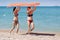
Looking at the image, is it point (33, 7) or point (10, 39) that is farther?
point (33, 7)

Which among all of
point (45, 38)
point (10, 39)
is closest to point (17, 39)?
point (10, 39)

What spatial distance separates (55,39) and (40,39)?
0.78 m

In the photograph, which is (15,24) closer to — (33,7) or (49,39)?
(33,7)

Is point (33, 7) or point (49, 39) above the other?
point (33, 7)

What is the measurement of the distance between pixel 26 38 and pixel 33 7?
6.60 feet

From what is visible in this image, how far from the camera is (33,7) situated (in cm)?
1533

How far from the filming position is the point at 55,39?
1412 centimetres

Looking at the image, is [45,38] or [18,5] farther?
[18,5]

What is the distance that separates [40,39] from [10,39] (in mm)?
1510

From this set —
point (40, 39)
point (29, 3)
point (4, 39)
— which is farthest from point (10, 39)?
point (29, 3)

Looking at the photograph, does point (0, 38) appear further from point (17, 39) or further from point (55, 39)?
point (55, 39)

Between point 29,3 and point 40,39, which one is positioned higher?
point 29,3

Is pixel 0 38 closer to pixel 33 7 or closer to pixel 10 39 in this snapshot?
pixel 10 39

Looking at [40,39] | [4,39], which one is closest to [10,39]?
[4,39]
